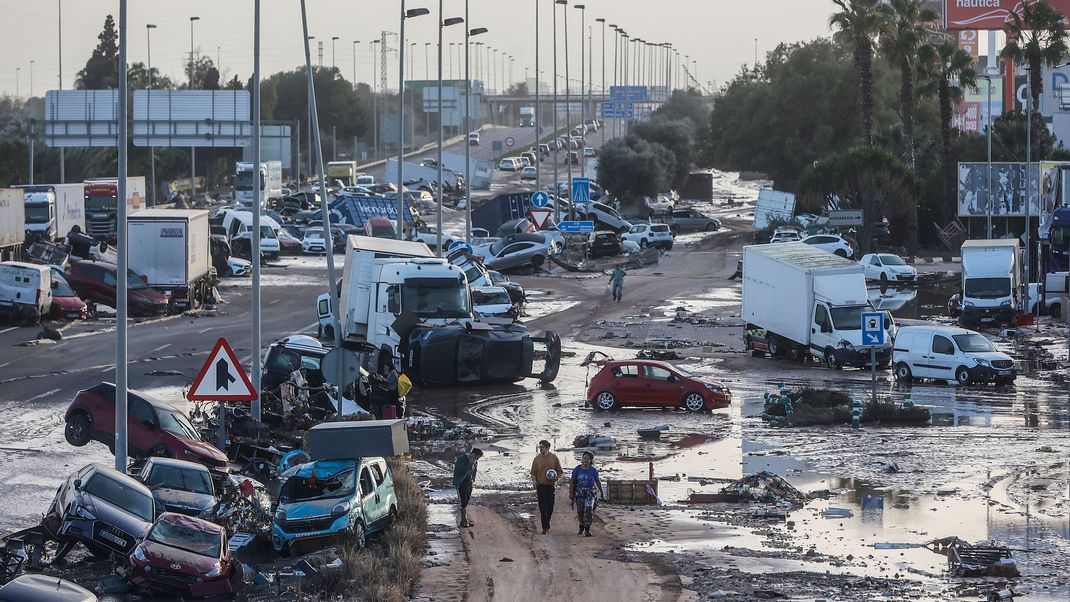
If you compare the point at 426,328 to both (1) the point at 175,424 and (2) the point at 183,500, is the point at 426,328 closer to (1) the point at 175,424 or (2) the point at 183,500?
(1) the point at 175,424

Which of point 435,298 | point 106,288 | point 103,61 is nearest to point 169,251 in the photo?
point 106,288

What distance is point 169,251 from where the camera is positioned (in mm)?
47156

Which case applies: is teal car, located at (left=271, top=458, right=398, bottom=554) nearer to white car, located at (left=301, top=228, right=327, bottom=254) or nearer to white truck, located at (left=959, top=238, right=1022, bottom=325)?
white truck, located at (left=959, top=238, right=1022, bottom=325)

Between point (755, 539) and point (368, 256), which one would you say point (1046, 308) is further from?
point (755, 539)

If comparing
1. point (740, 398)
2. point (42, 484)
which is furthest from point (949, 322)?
point (42, 484)

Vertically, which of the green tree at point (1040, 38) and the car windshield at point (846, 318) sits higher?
the green tree at point (1040, 38)

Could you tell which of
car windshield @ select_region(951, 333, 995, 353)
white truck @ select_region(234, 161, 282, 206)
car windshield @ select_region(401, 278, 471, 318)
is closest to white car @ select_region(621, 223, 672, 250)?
white truck @ select_region(234, 161, 282, 206)

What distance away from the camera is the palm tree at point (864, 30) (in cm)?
7019

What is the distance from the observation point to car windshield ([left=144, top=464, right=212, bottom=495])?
20.1 meters

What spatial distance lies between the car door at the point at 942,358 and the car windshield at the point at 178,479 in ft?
65.7

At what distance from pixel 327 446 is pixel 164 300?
29697mm

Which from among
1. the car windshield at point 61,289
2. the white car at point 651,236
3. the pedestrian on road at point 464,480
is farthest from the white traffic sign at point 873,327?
the white car at point 651,236

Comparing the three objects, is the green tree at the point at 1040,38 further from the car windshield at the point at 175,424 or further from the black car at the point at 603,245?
the car windshield at the point at 175,424

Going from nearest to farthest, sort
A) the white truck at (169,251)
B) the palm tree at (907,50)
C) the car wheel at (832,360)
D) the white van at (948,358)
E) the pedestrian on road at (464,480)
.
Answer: the pedestrian on road at (464,480) < the white van at (948,358) < the car wheel at (832,360) < the white truck at (169,251) < the palm tree at (907,50)
